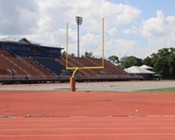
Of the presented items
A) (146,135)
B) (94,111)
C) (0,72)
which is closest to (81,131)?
(146,135)

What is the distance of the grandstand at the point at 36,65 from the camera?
59875mm

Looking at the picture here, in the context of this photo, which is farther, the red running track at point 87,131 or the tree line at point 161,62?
the tree line at point 161,62

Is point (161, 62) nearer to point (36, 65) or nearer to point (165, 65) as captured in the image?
point (165, 65)

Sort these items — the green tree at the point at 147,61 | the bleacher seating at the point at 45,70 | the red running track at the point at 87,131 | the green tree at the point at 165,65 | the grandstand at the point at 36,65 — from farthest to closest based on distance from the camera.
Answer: the green tree at the point at 147,61
the green tree at the point at 165,65
the bleacher seating at the point at 45,70
the grandstand at the point at 36,65
the red running track at the point at 87,131

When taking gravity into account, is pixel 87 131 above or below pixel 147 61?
below

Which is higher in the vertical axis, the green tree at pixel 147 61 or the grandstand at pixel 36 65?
the green tree at pixel 147 61

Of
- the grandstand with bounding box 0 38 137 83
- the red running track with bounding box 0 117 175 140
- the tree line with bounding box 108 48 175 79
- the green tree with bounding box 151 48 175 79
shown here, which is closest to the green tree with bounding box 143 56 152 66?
the tree line with bounding box 108 48 175 79

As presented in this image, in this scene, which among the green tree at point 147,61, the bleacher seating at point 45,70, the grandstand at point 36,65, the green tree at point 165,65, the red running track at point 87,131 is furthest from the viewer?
the green tree at point 147,61

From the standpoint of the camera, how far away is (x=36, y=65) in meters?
67.9

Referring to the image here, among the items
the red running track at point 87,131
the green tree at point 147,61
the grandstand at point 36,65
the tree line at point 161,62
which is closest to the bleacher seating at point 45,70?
the grandstand at point 36,65

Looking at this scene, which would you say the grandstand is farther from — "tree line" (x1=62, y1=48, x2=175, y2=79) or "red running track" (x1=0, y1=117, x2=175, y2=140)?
"red running track" (x1=0, y1=117, x2=175, y2=140)

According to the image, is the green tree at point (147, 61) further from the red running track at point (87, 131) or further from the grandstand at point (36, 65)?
the red running track at point (87, 131)

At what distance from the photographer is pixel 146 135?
28.0 ft

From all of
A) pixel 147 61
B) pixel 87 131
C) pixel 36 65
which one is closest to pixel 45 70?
pixel 36 65
